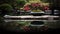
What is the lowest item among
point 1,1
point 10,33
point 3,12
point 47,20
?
point 10,33

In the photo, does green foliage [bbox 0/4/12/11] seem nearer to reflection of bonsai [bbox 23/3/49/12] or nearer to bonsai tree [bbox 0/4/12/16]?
bonsai tree [bbox 0/4/12/16]

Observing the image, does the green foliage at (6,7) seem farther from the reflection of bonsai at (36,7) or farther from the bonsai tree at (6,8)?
the reflection of bonsai at (36,7)

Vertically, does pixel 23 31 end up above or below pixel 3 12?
below

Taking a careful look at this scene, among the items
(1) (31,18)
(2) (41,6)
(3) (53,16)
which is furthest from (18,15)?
(3) (53,16)

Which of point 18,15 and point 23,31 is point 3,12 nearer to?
point 18,15

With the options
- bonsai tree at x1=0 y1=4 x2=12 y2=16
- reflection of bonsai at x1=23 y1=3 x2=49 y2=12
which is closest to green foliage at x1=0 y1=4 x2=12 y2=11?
bonsai tree at x1=0 y1=4 x2=12 y2=16

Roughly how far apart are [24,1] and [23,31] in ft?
1.32

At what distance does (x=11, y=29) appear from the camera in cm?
224

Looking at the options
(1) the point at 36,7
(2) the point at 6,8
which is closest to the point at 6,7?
(2) the point at 6,8

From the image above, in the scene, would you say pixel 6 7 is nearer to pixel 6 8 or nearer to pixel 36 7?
pixel 6 8

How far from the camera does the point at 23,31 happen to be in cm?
222

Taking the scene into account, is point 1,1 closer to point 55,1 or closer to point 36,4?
point 36,4

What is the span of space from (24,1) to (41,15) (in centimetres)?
29

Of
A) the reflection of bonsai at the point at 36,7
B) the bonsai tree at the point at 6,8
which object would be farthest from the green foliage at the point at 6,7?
the reflection of bonsai at the point at 36,7
